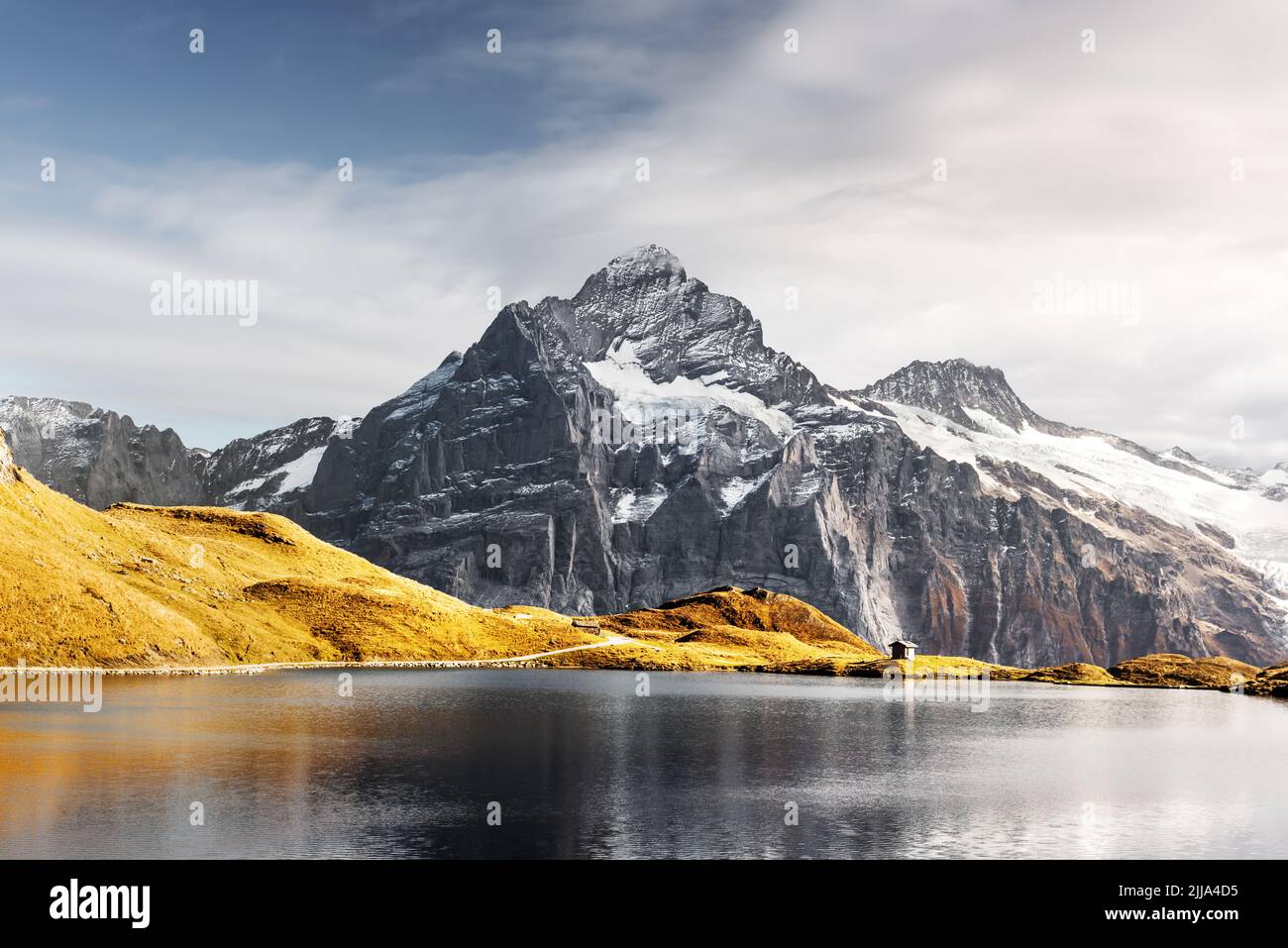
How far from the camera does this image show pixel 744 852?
57344 mm

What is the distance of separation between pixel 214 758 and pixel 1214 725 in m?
Result: 120

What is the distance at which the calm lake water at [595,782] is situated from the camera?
58531 millimetres

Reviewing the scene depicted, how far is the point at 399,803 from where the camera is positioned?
66.2m

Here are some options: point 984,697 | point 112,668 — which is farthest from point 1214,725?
point 112,668

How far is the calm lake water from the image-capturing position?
58531mm

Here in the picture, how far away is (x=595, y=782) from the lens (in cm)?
7744

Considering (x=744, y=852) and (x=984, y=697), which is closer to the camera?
(x=744, y=852)
